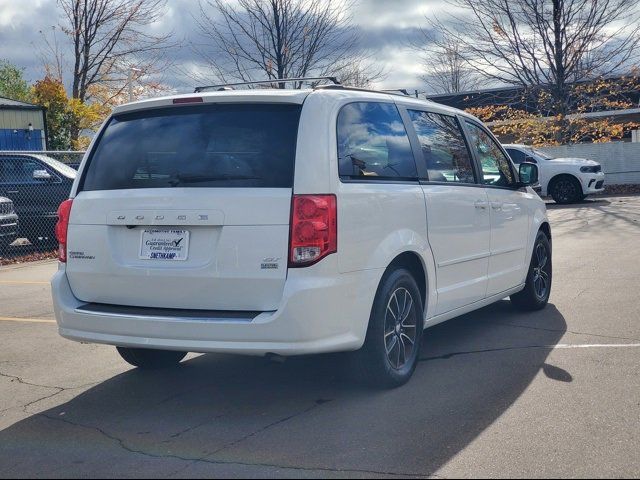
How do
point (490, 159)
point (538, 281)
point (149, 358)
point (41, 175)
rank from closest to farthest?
point (149, 358)
point (490, 159)
point (538, 281)
point (41, 175)

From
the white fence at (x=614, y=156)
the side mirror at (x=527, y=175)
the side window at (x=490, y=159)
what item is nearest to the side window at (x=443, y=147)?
the side window at (x=490, y=159)

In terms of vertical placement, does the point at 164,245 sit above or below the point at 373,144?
below

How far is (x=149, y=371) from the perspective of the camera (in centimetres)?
614

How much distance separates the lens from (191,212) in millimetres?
4910

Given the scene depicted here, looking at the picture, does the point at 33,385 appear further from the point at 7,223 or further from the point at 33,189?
the point at 33,189

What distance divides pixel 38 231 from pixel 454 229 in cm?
1089

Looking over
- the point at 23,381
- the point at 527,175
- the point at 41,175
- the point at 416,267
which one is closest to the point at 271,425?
the point at 416,267

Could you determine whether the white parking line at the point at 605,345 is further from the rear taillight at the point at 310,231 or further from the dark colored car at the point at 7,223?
the dark colored car at the point at 7,223

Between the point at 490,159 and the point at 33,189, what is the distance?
1027 cm

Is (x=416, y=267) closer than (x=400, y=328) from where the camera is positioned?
No

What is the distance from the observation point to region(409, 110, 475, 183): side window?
6090mm

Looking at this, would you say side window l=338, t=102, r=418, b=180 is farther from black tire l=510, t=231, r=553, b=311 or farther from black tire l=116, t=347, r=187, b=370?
black tire l=510, t=231, r=553, b=311

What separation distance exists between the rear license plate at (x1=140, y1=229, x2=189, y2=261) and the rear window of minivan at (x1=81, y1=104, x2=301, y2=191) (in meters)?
0.29

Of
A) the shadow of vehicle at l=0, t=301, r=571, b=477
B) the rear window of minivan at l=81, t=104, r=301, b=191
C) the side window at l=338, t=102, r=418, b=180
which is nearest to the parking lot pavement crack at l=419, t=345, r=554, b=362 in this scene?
the shadow of vehicle at l=0, t=301, r=571, b=477
